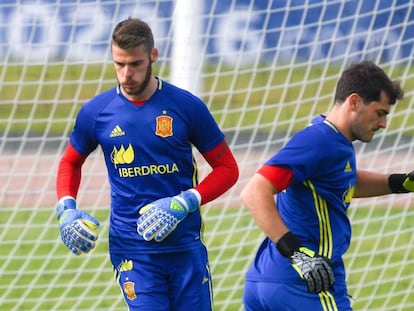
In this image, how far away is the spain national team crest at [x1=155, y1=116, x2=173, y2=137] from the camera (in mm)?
5266

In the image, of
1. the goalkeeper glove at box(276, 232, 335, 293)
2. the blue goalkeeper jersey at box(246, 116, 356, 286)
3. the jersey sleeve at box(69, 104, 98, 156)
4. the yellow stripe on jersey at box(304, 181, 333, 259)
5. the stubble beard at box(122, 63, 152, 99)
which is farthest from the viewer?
the jersey sleeve at box(69, 104, 98, 156)

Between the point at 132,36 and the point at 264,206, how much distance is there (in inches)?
42.6

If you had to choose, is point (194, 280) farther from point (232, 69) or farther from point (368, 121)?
point (232, 69)

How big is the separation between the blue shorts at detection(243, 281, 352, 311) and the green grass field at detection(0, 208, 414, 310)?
2.77 meters

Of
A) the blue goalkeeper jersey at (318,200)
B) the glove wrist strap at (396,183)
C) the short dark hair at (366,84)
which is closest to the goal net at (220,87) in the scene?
the glove wrist strap at (396,183)

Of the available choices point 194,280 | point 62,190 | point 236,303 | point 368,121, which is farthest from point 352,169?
point 236,303

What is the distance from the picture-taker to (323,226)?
4.85 meters

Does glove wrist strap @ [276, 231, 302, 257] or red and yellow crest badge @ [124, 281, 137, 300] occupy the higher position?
glove wrist strap @ [276, 231, 302, 257]

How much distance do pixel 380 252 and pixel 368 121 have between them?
330cm

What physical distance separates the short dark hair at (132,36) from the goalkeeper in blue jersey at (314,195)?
2.87 feet

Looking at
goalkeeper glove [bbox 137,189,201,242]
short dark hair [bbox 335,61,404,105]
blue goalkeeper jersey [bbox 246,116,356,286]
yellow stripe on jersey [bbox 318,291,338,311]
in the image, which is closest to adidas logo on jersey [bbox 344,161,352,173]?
blue goalkeeper jersey [bbox 246,116,356,286]

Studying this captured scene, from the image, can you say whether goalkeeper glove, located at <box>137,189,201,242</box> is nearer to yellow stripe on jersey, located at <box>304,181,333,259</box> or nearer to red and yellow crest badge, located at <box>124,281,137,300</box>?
red and yellow crest badge, located at <box>124,281,137,300</box>

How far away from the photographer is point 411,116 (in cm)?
800

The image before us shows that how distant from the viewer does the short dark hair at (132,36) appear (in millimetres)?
5176
